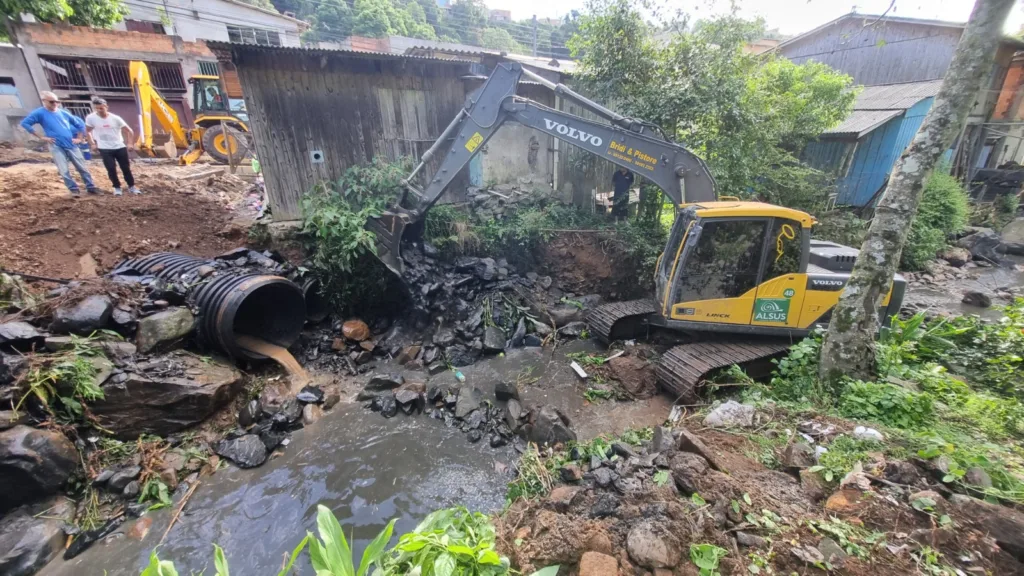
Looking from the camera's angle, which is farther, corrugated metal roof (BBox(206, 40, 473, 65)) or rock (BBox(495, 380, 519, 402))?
corrugated metal roof (BBox(206, 40, 473, 65))

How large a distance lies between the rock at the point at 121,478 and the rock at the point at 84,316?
1542 mm

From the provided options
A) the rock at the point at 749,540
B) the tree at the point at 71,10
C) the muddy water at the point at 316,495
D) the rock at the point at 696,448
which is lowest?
the muddy water at the point at 316,495

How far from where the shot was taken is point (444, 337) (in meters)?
6.20

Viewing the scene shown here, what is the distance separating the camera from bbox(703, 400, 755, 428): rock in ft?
11.7

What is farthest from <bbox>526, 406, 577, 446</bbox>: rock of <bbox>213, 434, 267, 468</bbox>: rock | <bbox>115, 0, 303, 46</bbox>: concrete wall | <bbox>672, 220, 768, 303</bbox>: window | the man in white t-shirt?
<bbox>115, 0, 303, 46</bbox>: concrete wall

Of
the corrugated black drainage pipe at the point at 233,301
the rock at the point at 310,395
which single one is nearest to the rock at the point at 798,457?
the rock at the point at 310,395

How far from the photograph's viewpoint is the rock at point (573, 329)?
6324 millimetres

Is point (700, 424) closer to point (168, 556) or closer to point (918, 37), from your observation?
point (168, 556)

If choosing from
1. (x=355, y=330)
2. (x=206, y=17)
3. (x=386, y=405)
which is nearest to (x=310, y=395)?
(x=386, y=405)

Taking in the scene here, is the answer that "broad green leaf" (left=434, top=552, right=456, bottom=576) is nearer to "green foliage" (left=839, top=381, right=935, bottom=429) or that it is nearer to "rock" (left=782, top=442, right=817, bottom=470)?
"rock" (left=782, top=442, right=817, bottom=470)

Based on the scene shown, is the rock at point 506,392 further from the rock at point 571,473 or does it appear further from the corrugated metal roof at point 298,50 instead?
the corrugated metal roof at point 298,50

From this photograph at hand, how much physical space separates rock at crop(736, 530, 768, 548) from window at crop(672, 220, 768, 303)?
2.95 metres

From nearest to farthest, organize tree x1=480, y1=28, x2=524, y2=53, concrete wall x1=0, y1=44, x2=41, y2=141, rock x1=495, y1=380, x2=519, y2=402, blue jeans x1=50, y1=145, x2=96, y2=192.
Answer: rock x1=495, y1=380, x2=519, y2=402 < blue jeans x1=50, y1=145, x2=96, y2=192 < concrete wall x1=0, y1=44, x2=41, y2=141 < tree x1=480, y1=28, x2=524, y2=53

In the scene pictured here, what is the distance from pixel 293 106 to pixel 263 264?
9.61 ft
